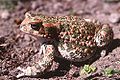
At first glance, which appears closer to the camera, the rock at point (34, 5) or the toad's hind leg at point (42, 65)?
the toad's hind leg at point (42, 65)

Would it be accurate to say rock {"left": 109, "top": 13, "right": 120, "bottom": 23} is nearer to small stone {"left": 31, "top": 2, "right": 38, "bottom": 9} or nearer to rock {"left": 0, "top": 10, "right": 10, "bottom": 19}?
small stone {"left": 31, "top": 2, "right": 38, "bottom": 9}

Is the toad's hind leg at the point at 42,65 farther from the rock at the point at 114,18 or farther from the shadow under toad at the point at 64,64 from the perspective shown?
the rock at the point at 114,18

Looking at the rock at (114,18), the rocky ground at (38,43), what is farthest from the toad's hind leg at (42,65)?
the rock at (114,18)

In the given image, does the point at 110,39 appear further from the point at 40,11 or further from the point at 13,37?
the point at 40,11

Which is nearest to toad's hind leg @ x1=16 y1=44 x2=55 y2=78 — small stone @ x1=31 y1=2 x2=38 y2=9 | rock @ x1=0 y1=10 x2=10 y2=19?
rock @ x1=0 y1=10 x2=10 y2=19

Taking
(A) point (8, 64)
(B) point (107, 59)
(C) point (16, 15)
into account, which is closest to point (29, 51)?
(A) point (8, 64)

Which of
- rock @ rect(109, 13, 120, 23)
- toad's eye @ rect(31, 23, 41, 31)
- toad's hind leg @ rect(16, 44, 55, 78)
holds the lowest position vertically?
toad's hind leg @ rect(16, 44, 55, 78)

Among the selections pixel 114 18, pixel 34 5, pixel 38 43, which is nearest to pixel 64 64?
pixel 38 43

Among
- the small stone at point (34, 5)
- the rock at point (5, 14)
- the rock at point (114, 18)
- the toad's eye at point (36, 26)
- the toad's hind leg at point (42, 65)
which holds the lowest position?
the toad's hind leg at point (42, 65)

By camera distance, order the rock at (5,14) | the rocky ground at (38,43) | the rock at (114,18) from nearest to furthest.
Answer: the rocky ground at (38,43) → the rock at (114,18) → the rock at (5,14)
